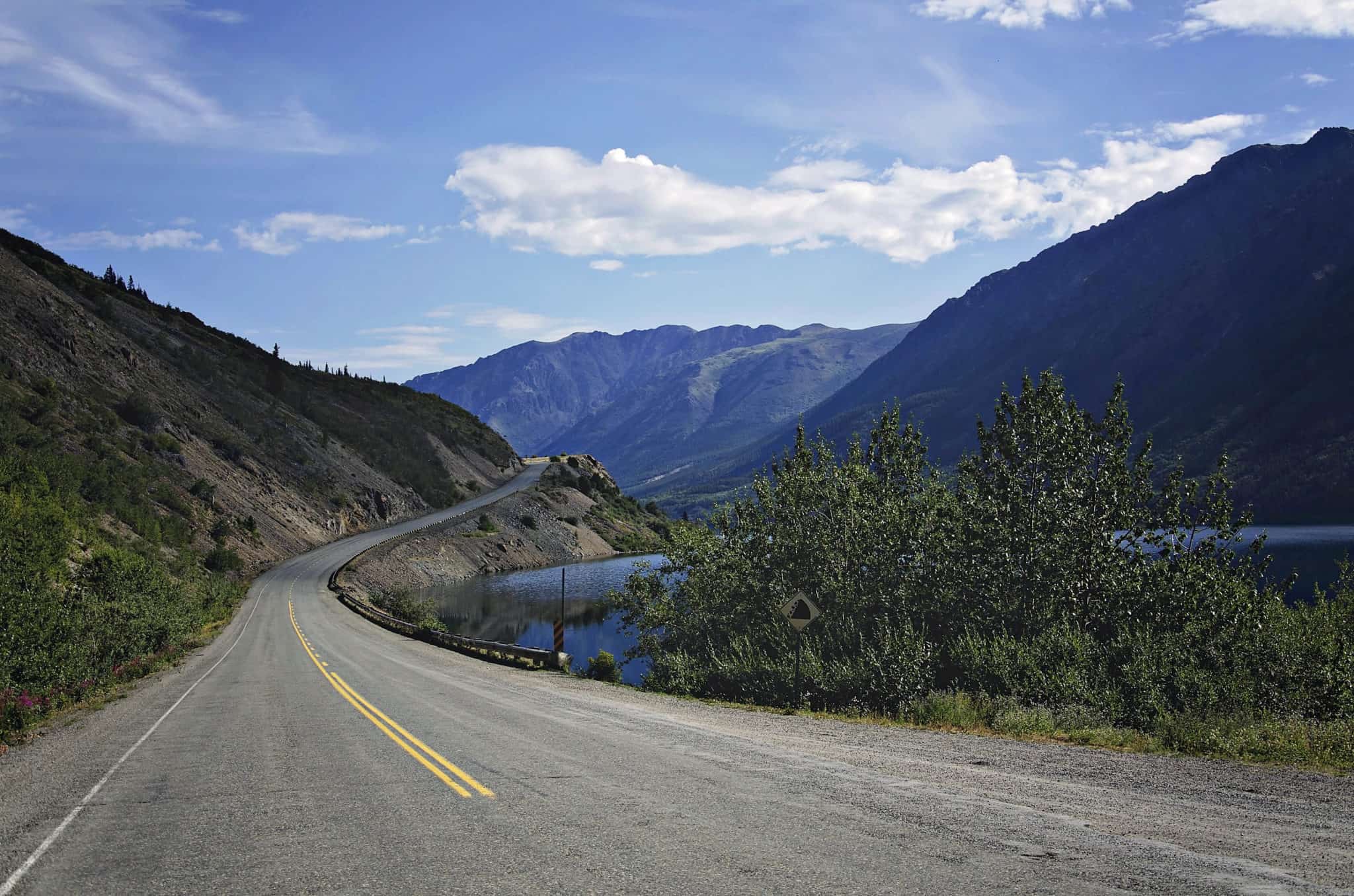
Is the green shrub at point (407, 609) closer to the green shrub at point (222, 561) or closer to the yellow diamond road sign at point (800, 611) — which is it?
the green shrub at point (222, 561)

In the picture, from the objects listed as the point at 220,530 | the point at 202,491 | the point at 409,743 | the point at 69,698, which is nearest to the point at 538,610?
the point at 220,530

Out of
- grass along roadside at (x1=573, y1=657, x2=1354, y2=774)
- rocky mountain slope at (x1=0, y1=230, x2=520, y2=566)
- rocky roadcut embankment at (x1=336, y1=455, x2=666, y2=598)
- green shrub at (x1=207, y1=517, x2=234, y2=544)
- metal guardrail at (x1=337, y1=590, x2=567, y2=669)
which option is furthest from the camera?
rocky roadcut embankment at (x1=336, y1=455, x2=666, y2=598)

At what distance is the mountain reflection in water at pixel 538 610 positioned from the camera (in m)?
52.0

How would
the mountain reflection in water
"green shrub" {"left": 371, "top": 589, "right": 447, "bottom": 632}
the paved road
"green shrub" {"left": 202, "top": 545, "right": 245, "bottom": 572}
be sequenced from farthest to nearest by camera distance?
"green shrub" {"left": 202, "top": 545, "right": 245, "bottom": 572} → the mountain reflection in water → "green shrub" {"left": 371, "top": 589, "right": 447, "bottom": 632} → the paved road

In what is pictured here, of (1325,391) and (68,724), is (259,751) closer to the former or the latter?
(68,724)

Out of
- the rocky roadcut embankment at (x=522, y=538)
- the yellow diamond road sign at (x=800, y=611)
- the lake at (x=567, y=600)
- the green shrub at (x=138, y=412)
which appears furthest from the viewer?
the rocky roadcut embankment at (x=522, y=538)

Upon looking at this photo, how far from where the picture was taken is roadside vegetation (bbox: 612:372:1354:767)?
59.4 feet

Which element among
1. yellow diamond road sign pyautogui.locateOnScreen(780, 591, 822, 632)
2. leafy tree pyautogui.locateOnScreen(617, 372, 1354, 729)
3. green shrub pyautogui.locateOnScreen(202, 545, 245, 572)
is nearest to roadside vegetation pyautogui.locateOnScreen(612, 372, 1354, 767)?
leafy tree pyautogui.locateOnScreen(617, 372, 1354, 729)

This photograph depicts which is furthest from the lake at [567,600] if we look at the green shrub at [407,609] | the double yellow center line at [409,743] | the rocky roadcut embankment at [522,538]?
the double yellow center line at [409,743]

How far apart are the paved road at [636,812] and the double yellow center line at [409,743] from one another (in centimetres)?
7

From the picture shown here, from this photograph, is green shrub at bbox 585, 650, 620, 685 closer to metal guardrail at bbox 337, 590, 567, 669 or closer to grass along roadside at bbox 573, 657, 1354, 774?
metal guardrail at bbox 337, 590, 567, 669

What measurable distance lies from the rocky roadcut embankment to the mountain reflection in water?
243 centimetres

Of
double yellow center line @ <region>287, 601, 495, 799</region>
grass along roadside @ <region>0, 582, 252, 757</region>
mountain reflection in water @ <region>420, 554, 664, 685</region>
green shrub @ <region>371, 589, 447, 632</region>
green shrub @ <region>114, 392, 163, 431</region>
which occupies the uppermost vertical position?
green shrub @ <region>114, 392, 163, 431</region>

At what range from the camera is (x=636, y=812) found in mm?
9406
